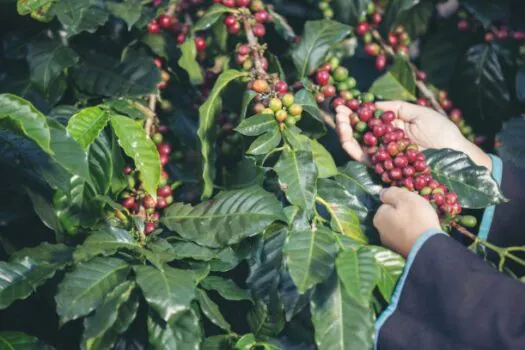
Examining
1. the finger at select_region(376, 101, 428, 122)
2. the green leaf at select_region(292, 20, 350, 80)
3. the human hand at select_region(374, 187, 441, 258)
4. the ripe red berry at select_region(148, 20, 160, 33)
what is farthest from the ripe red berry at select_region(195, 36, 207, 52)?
the human hand at select_region(374, 187, 441, 258)

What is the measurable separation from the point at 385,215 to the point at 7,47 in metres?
1.09

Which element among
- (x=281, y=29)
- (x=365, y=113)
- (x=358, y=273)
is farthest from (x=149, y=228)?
(x=281, y=29)

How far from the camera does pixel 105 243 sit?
1446mm

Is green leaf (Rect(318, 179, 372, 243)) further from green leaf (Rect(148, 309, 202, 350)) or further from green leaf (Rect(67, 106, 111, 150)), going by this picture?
green leaf (Rect(67, 106, 111, 150))

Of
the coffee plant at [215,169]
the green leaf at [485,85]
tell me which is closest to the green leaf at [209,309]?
the coffee plant at [215,169]

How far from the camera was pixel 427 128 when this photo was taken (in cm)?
200

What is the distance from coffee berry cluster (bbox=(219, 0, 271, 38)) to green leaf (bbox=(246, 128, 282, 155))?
43 cm

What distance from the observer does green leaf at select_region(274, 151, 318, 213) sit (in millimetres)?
1521

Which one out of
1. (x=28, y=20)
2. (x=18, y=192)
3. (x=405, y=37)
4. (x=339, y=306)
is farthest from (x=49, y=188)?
(x=405, y=37)

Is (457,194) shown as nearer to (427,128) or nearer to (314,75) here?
(427,128)

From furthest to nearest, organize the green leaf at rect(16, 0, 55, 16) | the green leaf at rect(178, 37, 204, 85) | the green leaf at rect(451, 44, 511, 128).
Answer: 1. the green leaf at rect(451, 44, 511, 128)
2. the green leaf at rect(178, 37, 204, 85)
3. the green leaf at rect(16, 0, 55, 16)

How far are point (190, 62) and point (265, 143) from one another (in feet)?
1.63

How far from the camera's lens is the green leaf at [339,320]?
4.57 feet

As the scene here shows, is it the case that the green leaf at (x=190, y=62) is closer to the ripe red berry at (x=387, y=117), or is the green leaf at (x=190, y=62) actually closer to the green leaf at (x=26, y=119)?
the ripe red berry at (x=387, y=117)
